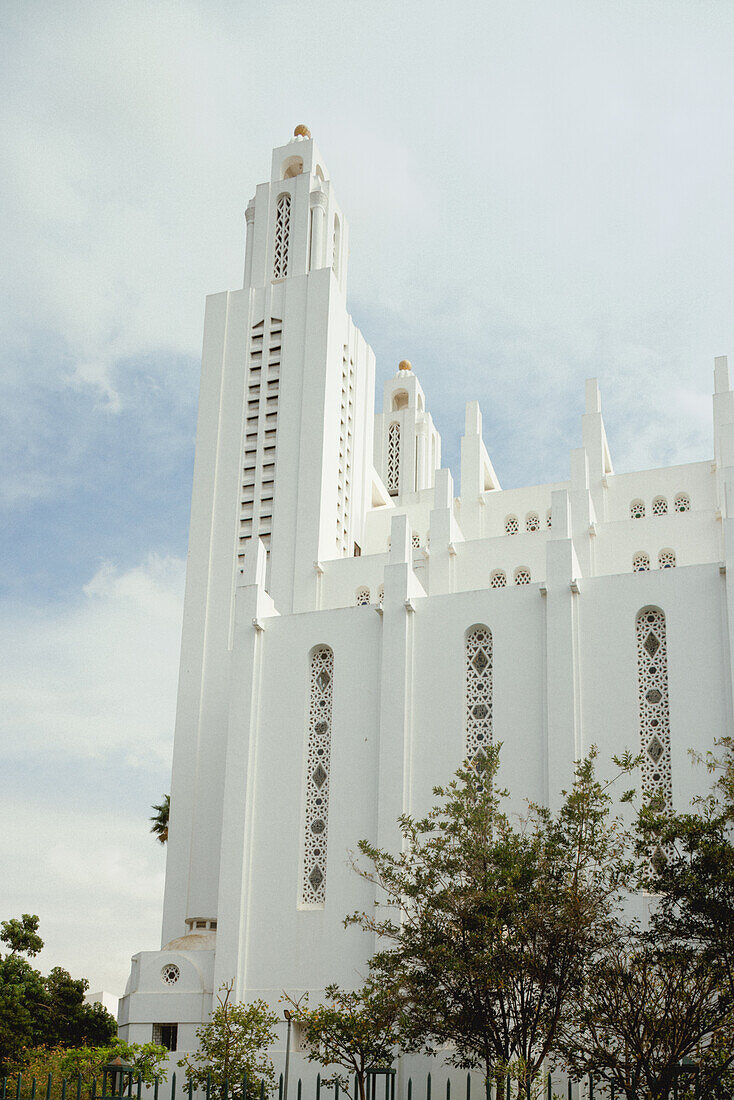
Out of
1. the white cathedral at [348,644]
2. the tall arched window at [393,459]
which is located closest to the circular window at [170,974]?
the white cathedral at [348,644]

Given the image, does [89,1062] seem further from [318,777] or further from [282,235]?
[282,235]

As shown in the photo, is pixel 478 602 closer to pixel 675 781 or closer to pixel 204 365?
pixel 675 781

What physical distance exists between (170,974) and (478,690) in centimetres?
859

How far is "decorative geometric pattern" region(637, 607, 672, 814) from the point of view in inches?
835

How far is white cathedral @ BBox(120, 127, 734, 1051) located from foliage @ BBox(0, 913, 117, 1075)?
5640 mm

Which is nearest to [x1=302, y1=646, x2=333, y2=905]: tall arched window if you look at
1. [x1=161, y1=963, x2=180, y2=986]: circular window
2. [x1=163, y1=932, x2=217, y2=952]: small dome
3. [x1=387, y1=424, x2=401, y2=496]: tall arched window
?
[x1=163, y1=932, x2=217, y2=952]: small dome

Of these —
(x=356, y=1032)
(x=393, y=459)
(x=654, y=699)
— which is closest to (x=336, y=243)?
(x=393, y=459)

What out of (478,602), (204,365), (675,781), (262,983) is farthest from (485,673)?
(204,365)

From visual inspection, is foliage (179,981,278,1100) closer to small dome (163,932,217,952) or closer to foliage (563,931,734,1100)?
small dome (163,932,217,952)

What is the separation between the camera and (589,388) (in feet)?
105

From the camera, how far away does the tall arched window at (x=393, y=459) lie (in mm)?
41469

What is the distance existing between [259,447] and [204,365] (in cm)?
351

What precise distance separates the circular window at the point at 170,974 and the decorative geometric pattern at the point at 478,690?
750 centimetres

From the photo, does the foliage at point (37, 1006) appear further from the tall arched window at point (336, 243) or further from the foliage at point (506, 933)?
the tall arched window at point (336, 243)
